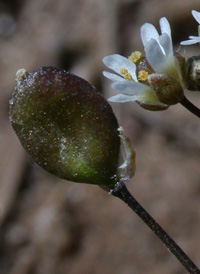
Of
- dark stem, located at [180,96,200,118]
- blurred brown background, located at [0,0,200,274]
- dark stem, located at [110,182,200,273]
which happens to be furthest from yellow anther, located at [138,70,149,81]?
blurred brown background, located at [0,0,200,274]

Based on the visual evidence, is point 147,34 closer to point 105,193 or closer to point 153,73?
point 153,73

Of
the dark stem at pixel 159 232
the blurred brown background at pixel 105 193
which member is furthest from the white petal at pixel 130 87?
the blurred brown background at pixel 105 193

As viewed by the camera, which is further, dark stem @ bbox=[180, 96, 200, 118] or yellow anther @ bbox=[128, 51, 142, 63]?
yellow anther @ bbox=[128, 51, 142, 63]

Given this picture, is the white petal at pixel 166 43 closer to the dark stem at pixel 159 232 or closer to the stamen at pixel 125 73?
the stamen at pixel 125 73

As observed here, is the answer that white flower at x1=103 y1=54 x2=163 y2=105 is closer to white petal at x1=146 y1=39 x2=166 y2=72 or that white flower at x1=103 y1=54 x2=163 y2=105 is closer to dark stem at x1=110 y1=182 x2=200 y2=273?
white petal at x1=146 y1=39 x2=166 y2=72

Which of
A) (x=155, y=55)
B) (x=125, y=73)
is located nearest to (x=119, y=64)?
(x=125, y=73)

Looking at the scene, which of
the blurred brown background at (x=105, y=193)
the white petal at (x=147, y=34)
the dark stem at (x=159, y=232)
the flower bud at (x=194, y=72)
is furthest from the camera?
the blurred brown background at (x=105, y=193)

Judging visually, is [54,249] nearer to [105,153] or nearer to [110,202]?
[110,202]
